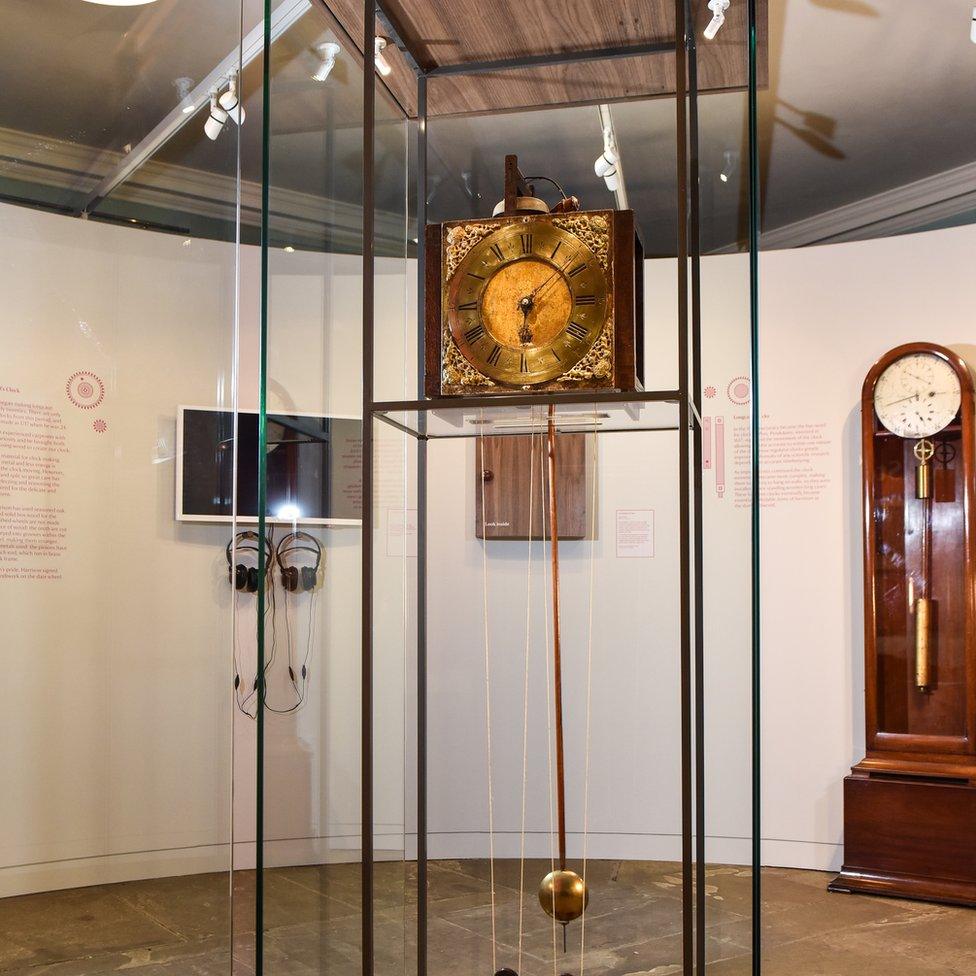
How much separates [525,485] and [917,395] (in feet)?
6.53

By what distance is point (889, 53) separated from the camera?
12.6 feet

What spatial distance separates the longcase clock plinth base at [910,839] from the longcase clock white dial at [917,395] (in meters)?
1.25

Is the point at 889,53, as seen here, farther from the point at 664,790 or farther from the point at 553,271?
the point at 664,790

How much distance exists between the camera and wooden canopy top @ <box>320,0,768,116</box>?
1.94m

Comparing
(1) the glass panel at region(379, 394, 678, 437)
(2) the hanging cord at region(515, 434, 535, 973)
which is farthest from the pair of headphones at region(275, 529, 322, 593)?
(2) the hanging cord at region(515, 434, 535, 973)

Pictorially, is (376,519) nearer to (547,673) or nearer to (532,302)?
(532,302)

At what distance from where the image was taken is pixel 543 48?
6.79ft

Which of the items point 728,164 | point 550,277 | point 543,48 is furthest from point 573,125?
point 550,277

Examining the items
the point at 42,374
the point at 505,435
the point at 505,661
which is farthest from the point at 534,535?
the point at 42,374

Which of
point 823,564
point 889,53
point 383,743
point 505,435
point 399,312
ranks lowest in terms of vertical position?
point 383,743

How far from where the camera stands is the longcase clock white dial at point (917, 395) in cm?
379

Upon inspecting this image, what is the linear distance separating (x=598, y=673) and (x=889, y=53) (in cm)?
270

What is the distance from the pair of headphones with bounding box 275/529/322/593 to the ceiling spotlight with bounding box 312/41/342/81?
925 millimetres

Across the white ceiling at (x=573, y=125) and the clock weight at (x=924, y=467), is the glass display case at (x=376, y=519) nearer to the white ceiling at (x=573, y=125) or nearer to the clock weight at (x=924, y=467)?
the white ceiling at (x=573, y=125)
